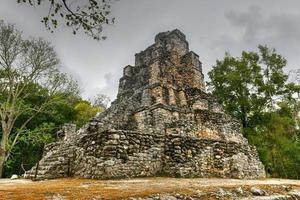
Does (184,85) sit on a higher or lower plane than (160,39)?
lower

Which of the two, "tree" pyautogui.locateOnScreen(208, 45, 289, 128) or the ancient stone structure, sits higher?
"tree" pyautogui.locateOnScreen(208, 45, 289, 128)

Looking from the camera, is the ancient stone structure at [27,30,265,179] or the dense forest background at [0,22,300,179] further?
the dense forest background at [0,22,300,179]

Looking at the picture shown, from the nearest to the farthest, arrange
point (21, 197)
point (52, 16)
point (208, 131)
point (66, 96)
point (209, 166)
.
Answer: point (21, 197)
point (52, 16)
point (209, 166)
point (208, 131)
point (66, 96)

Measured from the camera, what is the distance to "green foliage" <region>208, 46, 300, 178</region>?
17547 millimetres

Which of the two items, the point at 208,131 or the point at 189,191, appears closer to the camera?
the point at 189,191

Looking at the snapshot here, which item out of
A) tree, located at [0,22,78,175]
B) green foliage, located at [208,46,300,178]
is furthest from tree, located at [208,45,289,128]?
tree, located at [0,22,78,175]

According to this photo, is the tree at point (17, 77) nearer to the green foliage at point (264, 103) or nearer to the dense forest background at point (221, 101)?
the dense forest background at point (221, 101)

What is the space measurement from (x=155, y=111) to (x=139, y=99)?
3.20 metres

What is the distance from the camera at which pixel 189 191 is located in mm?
4562

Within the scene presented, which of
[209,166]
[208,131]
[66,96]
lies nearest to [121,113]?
[66,96]

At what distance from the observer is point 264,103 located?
2088 centimetres

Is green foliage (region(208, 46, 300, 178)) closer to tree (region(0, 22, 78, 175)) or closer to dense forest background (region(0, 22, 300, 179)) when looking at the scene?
dense forest background (region(0, 22, 300, 179))

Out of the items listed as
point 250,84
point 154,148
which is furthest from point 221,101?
point 154,148

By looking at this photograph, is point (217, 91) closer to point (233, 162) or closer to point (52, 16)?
point (233, 162)
